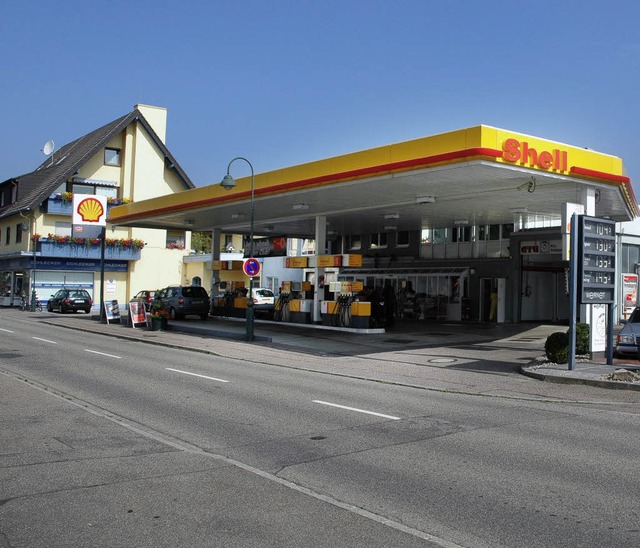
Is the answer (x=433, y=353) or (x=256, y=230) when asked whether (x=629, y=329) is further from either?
(x=256, y=230)

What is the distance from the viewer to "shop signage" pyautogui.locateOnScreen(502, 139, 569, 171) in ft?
54.4

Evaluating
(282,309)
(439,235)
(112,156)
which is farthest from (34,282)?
(439,235)

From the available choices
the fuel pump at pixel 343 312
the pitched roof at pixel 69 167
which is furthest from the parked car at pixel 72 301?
the fuel pump at pixel 343 312

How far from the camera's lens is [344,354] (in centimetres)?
1966

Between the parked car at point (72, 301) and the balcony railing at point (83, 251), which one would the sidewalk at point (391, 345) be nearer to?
the parked car at point (72, 301)

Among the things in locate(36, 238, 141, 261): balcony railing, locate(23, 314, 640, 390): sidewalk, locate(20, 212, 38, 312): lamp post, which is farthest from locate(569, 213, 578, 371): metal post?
locate(36, 238, 141, 261): balcony railing

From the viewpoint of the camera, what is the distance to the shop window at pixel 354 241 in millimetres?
41684

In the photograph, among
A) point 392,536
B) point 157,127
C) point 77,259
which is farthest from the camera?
point 157,127

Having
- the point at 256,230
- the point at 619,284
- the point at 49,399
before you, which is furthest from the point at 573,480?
the point at 256,230

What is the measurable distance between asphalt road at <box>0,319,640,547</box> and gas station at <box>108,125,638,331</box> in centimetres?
747

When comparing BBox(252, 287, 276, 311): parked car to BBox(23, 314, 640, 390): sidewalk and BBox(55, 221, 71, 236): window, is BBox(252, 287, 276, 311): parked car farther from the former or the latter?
BBox(55, 221, 71, 236): window

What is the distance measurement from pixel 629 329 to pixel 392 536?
14.2 metres

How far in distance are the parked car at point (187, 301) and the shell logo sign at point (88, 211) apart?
4.80 m

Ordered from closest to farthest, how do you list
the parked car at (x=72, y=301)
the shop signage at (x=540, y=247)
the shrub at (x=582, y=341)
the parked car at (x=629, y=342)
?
the parked car at (x=629, y=342)
the shrub at (x=582, y=341)
the shop signage at (x=540, y=247)
the parked car at (x=72, y=301)
